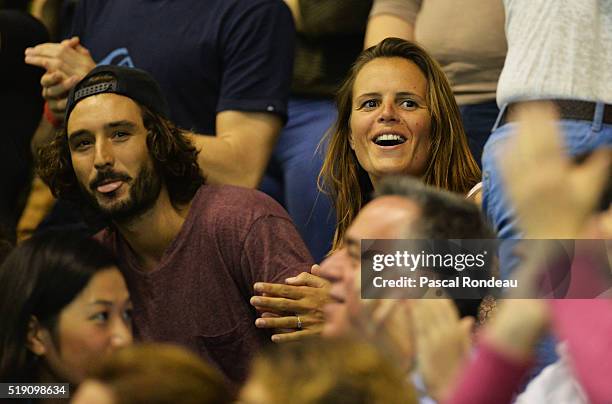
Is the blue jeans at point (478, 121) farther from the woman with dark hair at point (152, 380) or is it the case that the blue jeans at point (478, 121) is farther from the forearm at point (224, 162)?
the woman with dark hair at point (152, 380)

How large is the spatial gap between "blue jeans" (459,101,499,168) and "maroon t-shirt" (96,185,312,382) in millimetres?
604

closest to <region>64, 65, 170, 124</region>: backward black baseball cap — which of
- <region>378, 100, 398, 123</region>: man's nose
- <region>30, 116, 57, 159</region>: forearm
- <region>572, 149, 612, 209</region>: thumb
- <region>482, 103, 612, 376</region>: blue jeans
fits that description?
<region>30, 116, 57, 159</region>: forearm

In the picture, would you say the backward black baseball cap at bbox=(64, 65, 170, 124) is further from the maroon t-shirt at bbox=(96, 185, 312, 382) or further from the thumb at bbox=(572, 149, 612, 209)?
the thumb at bbox=(572, 149, 612, 209)

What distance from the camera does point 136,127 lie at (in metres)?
3.25

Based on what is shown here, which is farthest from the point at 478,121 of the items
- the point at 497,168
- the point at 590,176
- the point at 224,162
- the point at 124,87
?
the point at 590,176

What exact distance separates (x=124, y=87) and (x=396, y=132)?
0.72 m

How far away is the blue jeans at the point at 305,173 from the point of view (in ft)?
11.7

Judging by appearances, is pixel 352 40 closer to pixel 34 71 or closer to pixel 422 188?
pixel 34 71

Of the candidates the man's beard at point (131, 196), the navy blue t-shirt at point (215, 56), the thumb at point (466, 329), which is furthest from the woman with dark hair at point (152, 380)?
the navy blue t-shirt at point (215, 56)

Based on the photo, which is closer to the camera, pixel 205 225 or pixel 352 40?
pixel 205 225

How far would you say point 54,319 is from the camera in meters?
2.59

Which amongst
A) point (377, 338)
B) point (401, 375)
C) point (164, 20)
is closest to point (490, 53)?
point (164, 20)

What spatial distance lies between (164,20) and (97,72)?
477mm

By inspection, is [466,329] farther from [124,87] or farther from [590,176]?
[124,87]
